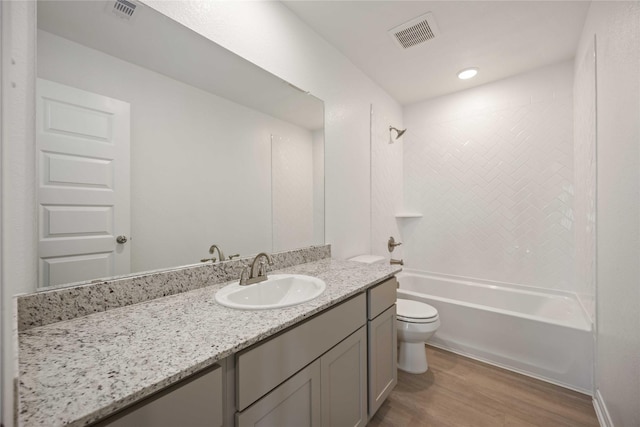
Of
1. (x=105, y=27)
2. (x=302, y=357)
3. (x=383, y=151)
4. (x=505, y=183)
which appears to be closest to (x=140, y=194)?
(x=105, y=27)

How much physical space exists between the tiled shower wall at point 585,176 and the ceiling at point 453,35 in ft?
0.97

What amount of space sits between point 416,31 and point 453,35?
11.1 inches

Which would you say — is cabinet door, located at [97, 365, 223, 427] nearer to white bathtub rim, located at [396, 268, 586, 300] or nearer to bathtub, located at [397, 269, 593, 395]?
bathtub, located at [397, 269, 593, 395]

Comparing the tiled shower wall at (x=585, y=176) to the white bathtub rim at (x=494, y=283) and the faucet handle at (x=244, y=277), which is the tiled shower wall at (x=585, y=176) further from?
the faucet handle at (x=244, y=277)

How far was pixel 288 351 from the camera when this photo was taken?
873 millimetres

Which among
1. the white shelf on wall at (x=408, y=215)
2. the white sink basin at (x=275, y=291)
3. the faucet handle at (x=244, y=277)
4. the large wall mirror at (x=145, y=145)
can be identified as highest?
the large wall mirror at (x=145, y=145)

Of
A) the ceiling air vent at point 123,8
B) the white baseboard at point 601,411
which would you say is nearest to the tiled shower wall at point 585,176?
the white baseboard at point 601,411

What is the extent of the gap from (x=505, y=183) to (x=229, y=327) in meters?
2.75

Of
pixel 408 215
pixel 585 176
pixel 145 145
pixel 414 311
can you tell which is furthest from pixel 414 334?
pixel 145 145

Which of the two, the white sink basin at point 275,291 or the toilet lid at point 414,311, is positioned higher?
the white sink basin at point 275,291

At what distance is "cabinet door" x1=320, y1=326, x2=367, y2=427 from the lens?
1.05 metres

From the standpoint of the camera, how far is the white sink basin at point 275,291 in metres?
1.13

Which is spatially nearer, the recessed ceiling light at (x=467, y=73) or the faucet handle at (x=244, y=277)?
the faucet handle at (x=244, y=277)

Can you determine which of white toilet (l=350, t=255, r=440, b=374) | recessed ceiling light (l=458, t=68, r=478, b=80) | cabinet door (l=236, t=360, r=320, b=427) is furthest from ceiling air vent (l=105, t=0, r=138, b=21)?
recessed ceiling light (l=458, t=68, r=478, b=80)
